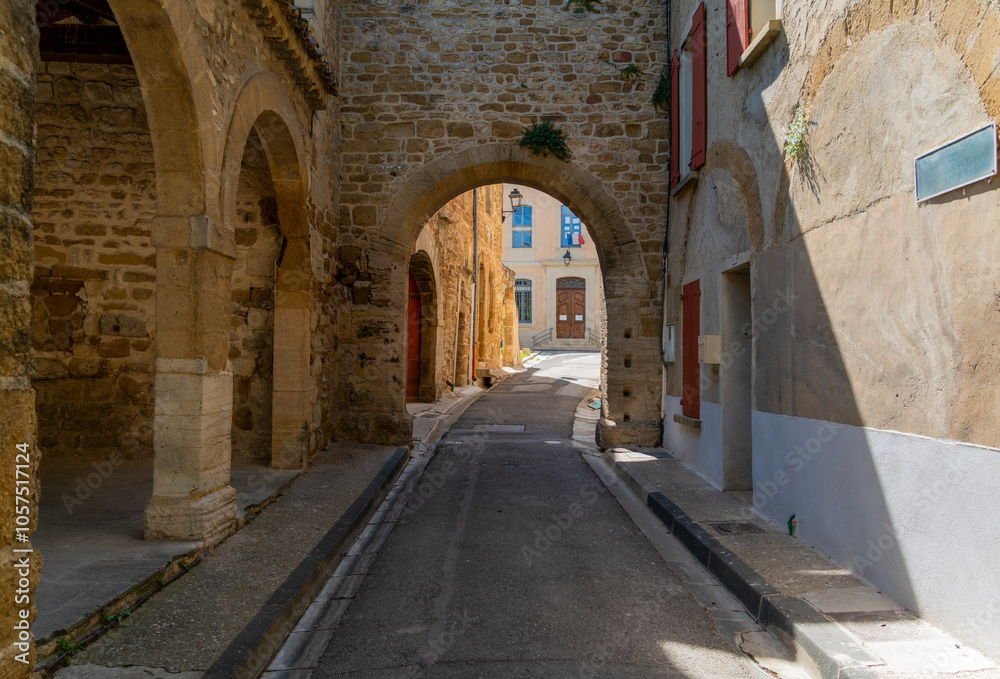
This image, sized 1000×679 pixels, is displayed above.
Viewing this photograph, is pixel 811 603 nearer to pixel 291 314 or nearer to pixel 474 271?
pixel 291 314

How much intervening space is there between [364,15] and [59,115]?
3.92 metres

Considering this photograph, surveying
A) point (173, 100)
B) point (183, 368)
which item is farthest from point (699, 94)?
point (183, 368)

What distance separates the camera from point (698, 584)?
13.1ft

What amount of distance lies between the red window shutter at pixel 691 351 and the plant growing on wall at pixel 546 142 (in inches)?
94.1

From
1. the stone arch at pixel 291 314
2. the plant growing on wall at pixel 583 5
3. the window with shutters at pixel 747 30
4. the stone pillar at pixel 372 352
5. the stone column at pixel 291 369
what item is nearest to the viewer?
the window with shutters at pixel 747 30

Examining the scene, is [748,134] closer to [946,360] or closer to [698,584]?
[946,360]

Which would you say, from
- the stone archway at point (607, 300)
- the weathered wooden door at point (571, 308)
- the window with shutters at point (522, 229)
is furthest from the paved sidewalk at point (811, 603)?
the window with shutters at point (522, 229)

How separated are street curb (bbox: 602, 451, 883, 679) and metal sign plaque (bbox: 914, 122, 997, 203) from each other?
2.05 m

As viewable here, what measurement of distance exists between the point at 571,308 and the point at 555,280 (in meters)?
1.66

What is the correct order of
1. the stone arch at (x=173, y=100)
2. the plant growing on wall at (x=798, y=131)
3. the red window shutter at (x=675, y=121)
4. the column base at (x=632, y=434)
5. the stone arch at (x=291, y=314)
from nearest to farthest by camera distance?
the stone arch at (x=173, y=100), the plant growing on wall at (x=798, y=131), the stone arch at (x=291, y=314), the red window shutter at (x=675, y=121), the column base at (x=632, y=434)

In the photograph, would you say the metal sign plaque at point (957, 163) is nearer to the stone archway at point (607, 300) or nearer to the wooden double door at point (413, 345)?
the stone archway at point (607, 300)

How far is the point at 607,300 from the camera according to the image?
8.53 meters

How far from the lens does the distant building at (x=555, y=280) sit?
1339 inches

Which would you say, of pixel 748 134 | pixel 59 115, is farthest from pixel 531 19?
pixel 59 115
